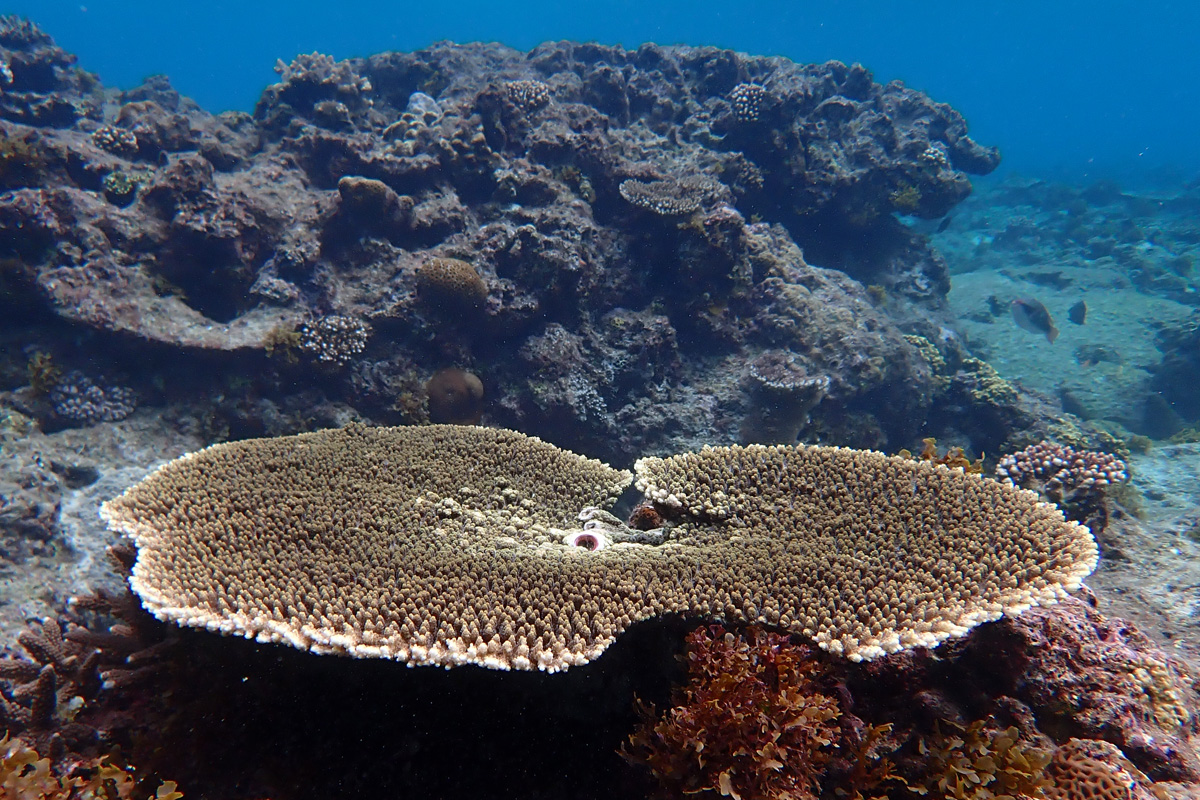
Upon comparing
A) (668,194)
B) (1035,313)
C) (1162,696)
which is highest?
(1035,313)

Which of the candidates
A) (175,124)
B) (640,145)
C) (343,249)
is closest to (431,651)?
(343,249)

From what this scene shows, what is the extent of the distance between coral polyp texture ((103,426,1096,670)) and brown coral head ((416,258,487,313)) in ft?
15.0

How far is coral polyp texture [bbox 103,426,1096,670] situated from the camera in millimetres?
2740

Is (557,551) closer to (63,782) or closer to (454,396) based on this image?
(63,782)

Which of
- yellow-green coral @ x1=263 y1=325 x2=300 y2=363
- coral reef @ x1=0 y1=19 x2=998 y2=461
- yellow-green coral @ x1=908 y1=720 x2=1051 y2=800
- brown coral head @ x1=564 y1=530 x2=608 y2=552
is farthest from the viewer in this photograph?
coral reef @ x1=0 y1=19 x2=998 y2=461

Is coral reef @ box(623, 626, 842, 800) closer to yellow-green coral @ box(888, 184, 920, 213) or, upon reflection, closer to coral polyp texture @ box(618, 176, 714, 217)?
coral polyp texture @ box(618, 176, 714, 217)

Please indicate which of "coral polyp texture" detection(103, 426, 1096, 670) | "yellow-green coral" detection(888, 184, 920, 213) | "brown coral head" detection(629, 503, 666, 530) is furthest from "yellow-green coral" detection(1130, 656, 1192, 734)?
"yellow-green coral" detection(888, 184, 920, 213)

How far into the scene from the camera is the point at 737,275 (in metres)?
9.91

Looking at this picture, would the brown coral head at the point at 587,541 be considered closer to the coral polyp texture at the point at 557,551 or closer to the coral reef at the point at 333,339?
the coral polyp texture at the point at 557,551

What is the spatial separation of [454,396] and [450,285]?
177 centimetres

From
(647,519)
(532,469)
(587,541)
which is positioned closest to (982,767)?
(647,519)

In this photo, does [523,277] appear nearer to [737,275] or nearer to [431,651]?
[737,275]

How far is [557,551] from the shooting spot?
3.46 m

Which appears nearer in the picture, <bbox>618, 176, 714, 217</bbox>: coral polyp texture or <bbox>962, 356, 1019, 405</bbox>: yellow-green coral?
<bbox>618, 176, 714, 217</bbox>: coral polyp texture
